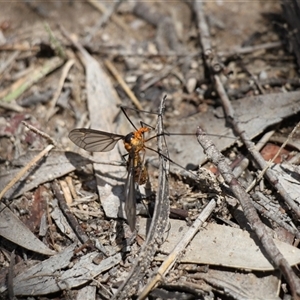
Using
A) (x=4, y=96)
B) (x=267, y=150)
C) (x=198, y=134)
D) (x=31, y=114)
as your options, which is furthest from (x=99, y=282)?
(x=4, y=96)

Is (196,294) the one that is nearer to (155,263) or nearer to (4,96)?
(155,263)

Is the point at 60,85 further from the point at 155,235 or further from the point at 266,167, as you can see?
the point at 266,167

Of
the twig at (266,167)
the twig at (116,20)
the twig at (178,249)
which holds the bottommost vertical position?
the twig at (178,249)

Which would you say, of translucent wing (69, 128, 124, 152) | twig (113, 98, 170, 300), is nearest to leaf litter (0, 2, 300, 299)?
twig (113, 98, 170, 300)

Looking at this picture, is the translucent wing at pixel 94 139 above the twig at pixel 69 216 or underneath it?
above

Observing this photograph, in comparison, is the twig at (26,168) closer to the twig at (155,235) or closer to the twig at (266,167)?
the twig at (155,235)

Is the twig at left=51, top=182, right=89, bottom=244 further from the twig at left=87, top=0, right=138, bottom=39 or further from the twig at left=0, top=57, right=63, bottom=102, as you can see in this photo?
the twig at left=87, top=0, right=138, bottom=39

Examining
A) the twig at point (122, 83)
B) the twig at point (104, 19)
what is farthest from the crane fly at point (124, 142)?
the twig at point (104, 19)
